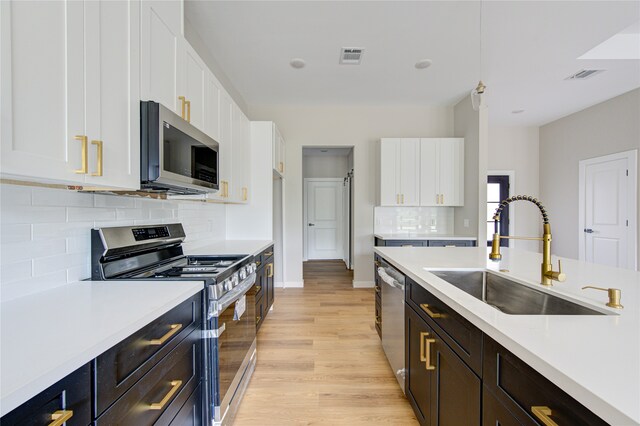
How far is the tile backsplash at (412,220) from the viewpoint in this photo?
4520mm

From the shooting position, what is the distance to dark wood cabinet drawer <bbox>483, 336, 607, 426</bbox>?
561 mm

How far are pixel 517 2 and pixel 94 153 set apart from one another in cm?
307

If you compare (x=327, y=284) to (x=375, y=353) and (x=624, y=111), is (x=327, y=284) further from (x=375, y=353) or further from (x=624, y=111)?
(x=624, y=111)

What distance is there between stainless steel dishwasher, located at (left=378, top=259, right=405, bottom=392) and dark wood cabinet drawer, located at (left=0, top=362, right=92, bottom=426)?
4.88ft

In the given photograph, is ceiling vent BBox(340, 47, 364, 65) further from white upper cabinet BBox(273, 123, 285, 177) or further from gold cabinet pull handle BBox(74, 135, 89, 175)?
gold cabinet pull handle BBox(74, 135, 89, 175)

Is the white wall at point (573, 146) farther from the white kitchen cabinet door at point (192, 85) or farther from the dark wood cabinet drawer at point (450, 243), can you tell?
the white kitchen cabinet door at point (192, 85)

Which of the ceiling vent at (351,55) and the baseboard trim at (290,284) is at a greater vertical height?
the ceiling vent at (351,55)

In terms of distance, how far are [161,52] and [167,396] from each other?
1.61 metres

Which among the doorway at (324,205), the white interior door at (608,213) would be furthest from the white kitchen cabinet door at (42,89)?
the white interior door at (608,213)

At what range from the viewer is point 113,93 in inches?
44.1

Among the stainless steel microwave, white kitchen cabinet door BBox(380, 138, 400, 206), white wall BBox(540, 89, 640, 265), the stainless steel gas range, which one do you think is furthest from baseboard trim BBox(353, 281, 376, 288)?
white wall BBox(540, 89, 640, 265)

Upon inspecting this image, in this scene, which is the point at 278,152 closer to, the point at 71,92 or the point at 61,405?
the point at 71,92

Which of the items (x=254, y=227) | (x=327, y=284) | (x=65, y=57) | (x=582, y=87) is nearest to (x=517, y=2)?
(x=582, y=87)

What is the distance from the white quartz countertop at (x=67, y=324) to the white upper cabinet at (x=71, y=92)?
0.43m
